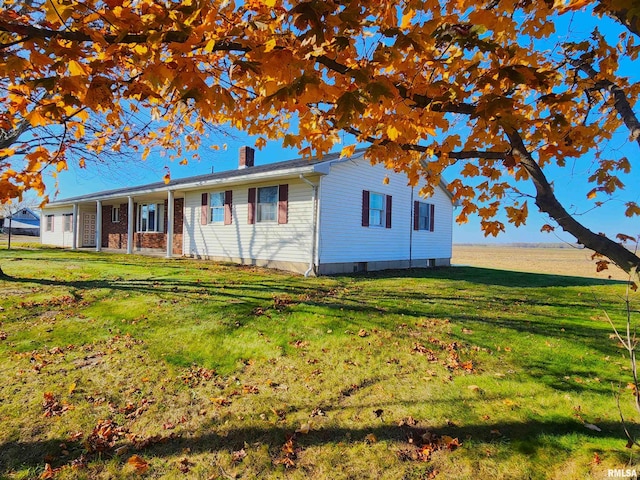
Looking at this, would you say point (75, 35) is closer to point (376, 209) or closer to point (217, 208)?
point (376, 209)

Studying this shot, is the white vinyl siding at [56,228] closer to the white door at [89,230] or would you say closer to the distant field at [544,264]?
the white door at [89,230]

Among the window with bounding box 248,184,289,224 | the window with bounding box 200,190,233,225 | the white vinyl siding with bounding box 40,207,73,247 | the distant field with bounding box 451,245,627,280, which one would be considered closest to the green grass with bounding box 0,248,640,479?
the distant field with bounding box 451,245,627,280

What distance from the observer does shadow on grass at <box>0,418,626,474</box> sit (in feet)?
9.09

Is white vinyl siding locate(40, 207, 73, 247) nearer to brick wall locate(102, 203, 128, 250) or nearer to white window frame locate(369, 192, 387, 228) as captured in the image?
brick wall locate(102, 203, 128, 250)

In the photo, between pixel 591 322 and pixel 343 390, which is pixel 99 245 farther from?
pixel 591 322

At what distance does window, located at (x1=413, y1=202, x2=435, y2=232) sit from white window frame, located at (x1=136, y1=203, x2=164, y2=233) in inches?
488

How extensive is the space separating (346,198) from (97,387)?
988 centimetres

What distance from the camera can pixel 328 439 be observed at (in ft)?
9.80

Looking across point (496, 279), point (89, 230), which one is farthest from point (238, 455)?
point (89, 230)

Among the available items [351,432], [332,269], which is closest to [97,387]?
[351,432]

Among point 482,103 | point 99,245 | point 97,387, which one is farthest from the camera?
point 99,245

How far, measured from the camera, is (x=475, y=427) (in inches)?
124

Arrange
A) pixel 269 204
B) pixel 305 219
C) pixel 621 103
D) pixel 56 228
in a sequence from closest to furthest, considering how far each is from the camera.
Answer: pixel 621 103 → pixel 305 219 → pixel 269 204 → pixel 56 228

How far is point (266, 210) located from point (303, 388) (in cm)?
979
